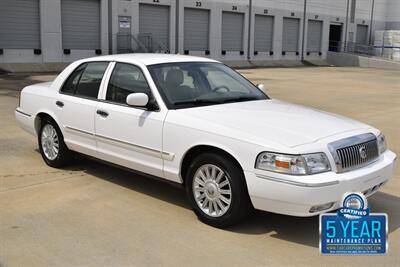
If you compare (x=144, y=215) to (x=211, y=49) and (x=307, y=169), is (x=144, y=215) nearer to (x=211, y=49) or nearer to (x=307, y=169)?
(x=307, y=169)

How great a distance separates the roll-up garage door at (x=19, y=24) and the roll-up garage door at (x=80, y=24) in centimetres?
166

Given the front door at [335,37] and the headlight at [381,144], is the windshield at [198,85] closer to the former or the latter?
the headlight at [381,144]

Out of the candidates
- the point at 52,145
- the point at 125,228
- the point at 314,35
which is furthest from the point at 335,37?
the point at 125,228

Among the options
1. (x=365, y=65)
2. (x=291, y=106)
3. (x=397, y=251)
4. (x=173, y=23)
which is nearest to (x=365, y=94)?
(x=291, y=106)

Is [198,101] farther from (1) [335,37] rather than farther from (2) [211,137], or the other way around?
(1) [335,37]

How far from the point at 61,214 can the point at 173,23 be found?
102ft

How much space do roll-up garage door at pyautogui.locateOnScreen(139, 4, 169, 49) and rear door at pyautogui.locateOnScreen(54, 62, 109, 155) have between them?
2735 cm

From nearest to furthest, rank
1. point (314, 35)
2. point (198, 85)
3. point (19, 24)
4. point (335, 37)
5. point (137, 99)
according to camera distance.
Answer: point (137, 99) < point (198, 85) < point (19, 24) < point (314, 35) < point (335, 37)

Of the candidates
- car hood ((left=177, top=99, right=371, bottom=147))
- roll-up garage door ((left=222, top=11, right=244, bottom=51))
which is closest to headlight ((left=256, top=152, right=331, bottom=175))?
car hood ((left=177, top=99, right=371, bottom=147))

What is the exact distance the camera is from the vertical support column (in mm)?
28312

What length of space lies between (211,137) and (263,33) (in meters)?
39.4

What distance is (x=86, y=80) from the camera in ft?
20.4

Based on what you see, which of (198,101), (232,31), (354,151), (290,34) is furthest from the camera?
(290,34)

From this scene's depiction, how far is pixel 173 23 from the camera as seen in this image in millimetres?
35000
